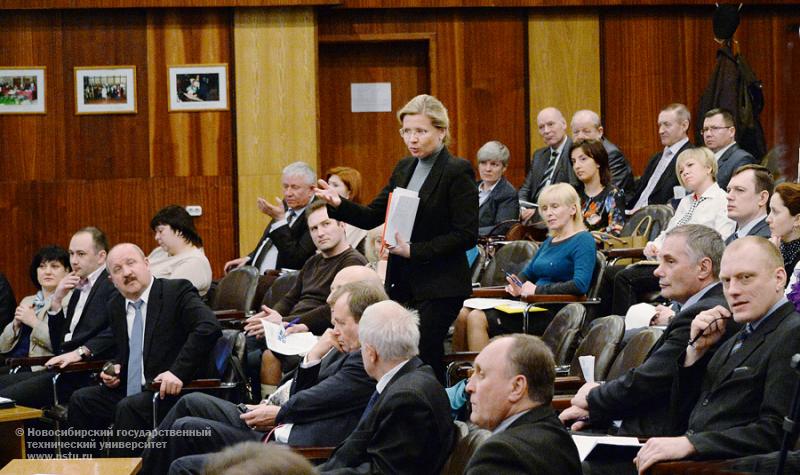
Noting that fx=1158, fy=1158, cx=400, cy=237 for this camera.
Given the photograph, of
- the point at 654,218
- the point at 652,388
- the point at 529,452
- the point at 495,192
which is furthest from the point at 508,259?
the point at 529,452

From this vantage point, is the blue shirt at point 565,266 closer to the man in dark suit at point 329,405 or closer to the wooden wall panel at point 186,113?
the man in dark suit at point 329,405

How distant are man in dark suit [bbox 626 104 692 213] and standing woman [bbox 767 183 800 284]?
2810 mm

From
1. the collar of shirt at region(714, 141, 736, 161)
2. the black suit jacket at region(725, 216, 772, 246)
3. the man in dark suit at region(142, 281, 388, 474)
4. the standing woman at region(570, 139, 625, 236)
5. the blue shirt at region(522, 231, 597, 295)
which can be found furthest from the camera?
the collar of shirt at region(714, 141, 736, 161)

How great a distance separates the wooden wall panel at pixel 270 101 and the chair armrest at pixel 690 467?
20.6 feet

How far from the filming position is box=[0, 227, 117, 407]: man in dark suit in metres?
6.08

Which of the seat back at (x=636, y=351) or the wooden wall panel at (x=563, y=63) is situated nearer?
the seat back at (x=636, y=351)

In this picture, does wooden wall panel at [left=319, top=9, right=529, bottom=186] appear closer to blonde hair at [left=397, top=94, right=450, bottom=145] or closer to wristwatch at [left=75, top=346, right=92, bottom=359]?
wristwatch at [left=75, top=346, right=92, bottom=359]

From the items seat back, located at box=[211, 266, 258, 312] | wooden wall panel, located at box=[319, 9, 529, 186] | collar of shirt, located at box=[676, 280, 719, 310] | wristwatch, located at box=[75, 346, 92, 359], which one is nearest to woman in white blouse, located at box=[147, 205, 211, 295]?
seat back, located at box=[211, 266, 258, 312]

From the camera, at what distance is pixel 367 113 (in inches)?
387

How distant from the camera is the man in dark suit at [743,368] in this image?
10.8ft

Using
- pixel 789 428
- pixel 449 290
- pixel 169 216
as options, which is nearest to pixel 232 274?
pixel 169 216

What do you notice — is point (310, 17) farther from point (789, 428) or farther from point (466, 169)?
point (789, 428)

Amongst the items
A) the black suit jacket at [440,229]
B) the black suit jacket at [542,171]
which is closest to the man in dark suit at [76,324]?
the black suit jacket at [440,229]

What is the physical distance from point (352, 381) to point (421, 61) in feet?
19.3
